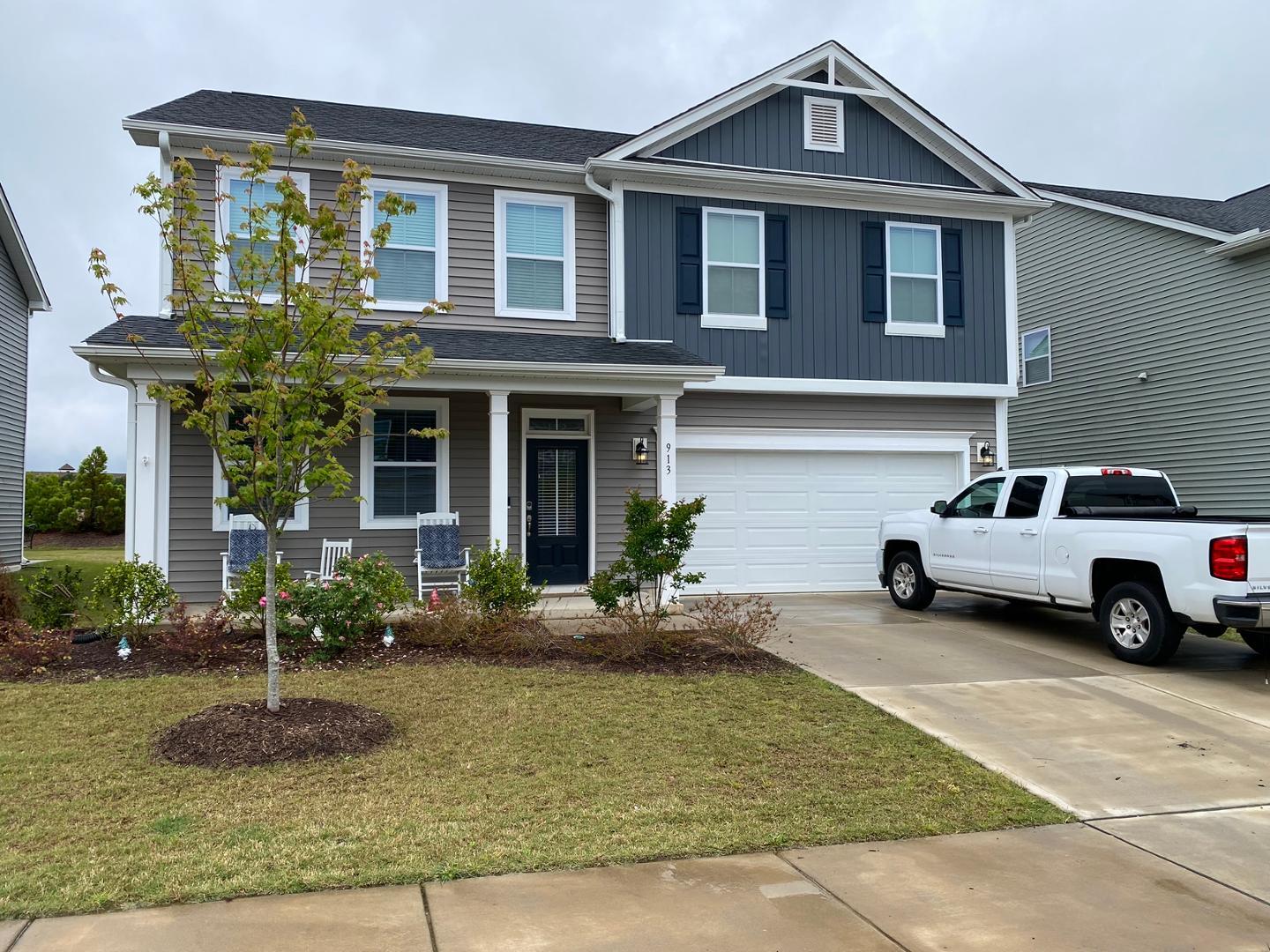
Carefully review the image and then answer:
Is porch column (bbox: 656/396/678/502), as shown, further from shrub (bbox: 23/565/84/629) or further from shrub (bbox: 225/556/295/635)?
shrub (bbox: 23/565/84/629)

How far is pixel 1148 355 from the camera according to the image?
1560 cm

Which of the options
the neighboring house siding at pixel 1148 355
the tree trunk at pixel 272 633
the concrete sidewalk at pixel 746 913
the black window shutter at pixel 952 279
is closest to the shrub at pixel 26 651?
the tree trunk at pixel 272 633

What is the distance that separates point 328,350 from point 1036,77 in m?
27.7

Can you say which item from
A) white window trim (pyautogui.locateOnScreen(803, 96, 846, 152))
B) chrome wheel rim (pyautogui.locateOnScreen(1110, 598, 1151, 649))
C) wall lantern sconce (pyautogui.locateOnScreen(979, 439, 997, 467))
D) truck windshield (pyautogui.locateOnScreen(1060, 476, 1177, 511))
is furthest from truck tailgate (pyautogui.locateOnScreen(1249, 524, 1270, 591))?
white window trim (pyautogui.locateOnScreen(803, 96, 846, 152))

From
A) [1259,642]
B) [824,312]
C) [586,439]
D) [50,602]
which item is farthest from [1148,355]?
[50,602]

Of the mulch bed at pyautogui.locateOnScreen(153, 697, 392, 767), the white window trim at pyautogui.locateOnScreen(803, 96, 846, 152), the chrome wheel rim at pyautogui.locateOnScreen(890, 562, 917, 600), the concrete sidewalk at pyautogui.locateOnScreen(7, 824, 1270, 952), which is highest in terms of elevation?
the white window trim at pyautogui.locateOnScreen(803, 96, 846, 152)

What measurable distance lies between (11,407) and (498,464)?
12768mm

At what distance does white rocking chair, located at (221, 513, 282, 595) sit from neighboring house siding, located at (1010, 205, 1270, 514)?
46.3 feet

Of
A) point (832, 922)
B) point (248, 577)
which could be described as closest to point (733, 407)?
point (248, 577)

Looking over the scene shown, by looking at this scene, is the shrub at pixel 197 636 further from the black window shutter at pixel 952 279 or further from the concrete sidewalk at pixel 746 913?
the black window shutter at pixel 952 279

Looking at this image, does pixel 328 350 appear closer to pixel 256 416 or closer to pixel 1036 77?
pixel 256 416

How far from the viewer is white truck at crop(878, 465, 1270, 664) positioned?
7204 millimetres

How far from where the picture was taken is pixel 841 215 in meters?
12.9

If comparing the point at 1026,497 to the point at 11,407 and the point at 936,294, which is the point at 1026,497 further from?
the point at 11,407
